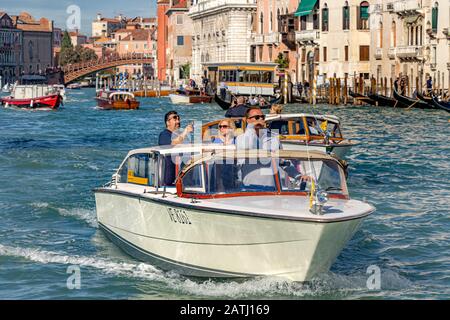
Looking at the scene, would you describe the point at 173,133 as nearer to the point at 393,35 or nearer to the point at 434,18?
the point at 434,18

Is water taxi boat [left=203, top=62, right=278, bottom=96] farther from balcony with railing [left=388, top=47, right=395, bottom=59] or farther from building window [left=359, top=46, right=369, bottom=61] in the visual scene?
building window [left=359, top=46, right=369, bottom=61]

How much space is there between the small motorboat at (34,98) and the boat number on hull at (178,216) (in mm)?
35822

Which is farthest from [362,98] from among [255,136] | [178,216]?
[178,216]

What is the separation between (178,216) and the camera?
27.7 ft

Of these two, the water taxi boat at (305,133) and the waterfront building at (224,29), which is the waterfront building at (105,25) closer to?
the waterfront building at (224,29)

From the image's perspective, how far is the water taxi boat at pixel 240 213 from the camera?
25.9 feet

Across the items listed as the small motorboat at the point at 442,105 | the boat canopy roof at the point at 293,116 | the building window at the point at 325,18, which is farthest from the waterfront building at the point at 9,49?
the boat canopy roof at the point at 293,116

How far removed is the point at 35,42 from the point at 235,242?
411ft

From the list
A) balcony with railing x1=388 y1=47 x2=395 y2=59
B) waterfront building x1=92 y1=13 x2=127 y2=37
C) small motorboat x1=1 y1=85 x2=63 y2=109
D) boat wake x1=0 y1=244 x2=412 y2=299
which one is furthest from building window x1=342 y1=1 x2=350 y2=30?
waterfront building x1=92 y1=13 x2=127 y2=37

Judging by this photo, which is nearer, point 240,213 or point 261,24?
point 240,213

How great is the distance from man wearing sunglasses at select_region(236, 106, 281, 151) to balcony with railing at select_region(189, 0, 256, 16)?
56.8m

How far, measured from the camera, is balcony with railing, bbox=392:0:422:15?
42094 millimetres
